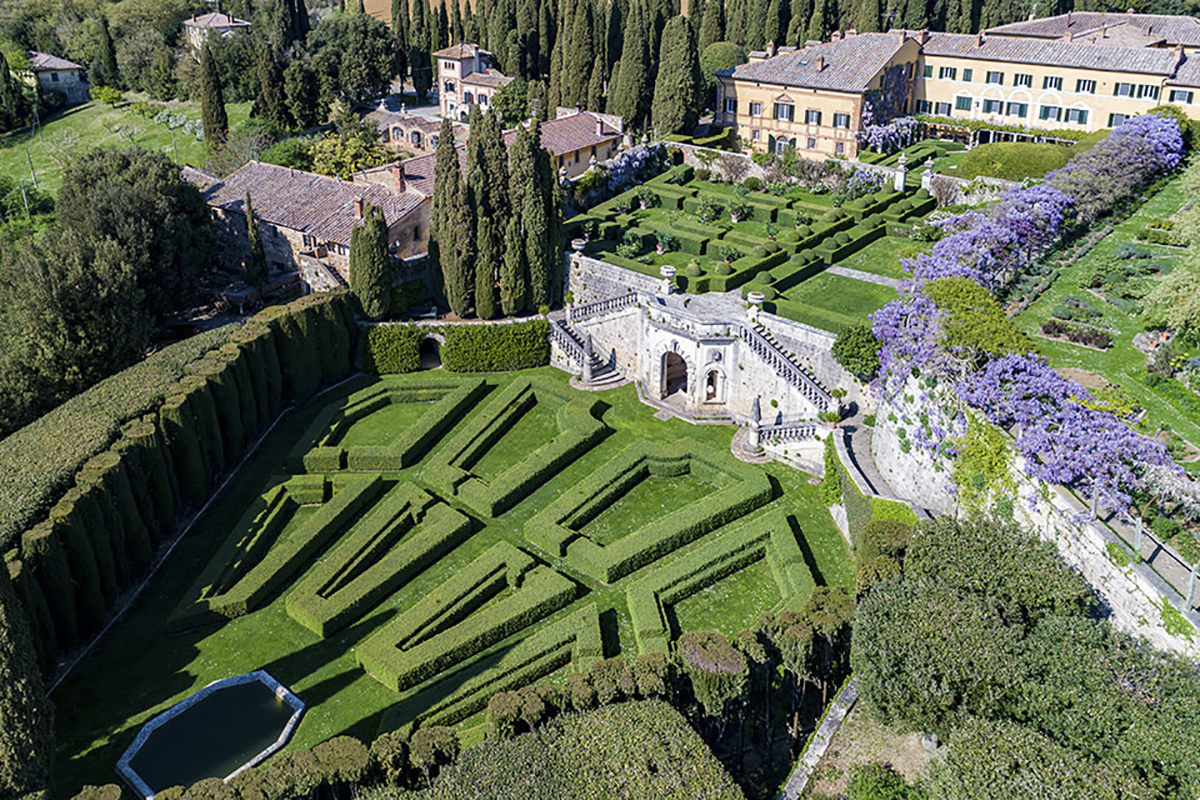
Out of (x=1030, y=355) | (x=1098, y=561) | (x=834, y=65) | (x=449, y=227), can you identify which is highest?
(x=834, y=65)

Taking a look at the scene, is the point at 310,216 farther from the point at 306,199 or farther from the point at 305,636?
the point at 305,636

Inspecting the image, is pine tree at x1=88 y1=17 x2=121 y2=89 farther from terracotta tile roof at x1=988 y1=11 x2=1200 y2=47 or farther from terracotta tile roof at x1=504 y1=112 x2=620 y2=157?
terracotta tile roof at x1=988 y1=11 x2=1200 y2=47

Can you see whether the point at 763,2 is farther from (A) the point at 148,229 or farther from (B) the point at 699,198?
(A) the point at 148,229

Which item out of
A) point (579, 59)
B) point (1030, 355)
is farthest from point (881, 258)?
point (579, 59)

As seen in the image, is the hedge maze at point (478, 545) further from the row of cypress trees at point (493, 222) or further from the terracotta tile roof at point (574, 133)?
the terracotta tile roof at point (574, 133)

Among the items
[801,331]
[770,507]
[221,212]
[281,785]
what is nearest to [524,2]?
[221,212]
